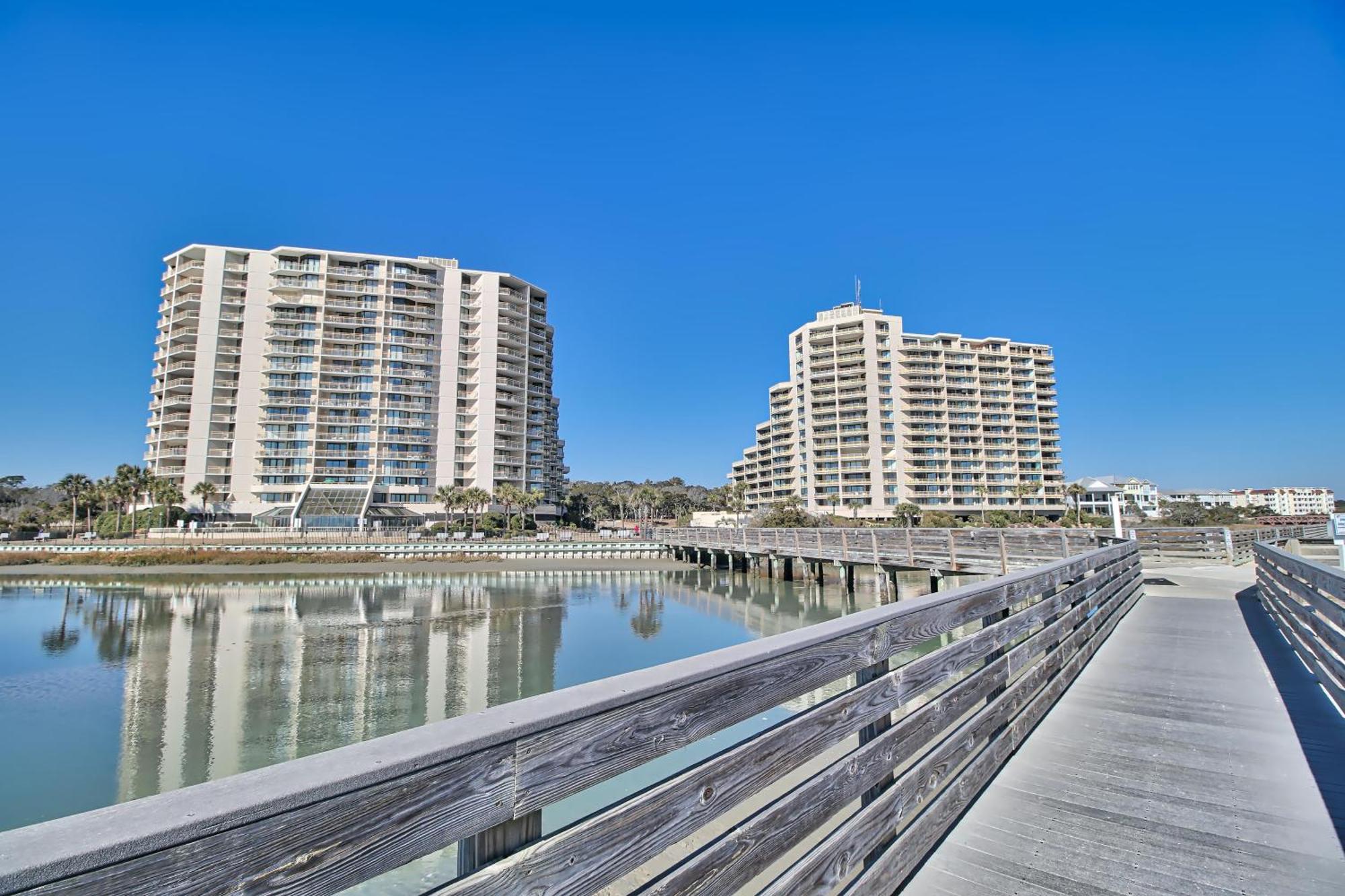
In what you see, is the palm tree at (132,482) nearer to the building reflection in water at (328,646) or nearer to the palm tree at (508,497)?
the building reflection in water at (328,646)

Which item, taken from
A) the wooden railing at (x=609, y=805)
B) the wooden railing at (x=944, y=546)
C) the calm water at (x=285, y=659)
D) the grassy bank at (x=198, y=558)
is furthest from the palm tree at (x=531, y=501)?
the wooden railing at (x=609, y=805)

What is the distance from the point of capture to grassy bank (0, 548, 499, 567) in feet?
149

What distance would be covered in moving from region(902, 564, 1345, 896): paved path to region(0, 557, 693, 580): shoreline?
140 ft

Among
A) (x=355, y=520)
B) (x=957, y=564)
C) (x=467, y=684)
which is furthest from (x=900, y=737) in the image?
(x=355, y=520)

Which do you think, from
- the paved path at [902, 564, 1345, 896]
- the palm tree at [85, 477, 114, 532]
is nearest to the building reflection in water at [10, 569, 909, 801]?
the paved path at [902, 564, 1345, 896]

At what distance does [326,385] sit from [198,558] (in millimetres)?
28348

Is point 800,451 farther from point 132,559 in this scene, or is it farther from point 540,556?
point 132,559

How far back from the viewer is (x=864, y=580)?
118 feet

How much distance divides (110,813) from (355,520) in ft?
230

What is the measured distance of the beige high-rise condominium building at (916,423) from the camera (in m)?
82.5

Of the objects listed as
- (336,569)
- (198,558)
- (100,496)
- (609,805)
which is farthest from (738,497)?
(609,805)

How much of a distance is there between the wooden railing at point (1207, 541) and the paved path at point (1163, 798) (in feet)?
59.5

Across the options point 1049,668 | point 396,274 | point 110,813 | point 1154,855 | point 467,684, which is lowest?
point 467,684

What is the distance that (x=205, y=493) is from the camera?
212 ft
